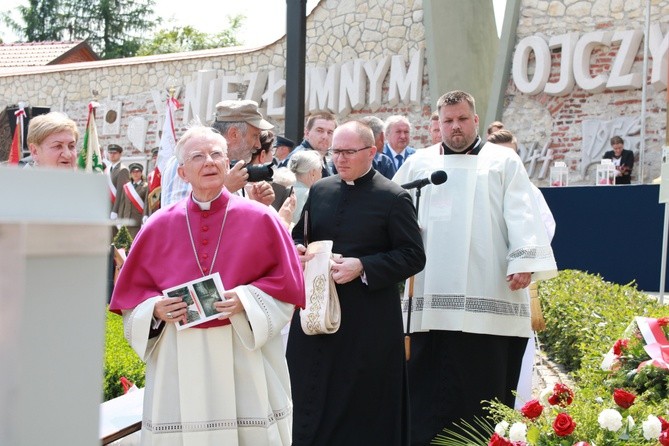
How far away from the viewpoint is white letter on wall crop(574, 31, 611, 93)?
54.1ft

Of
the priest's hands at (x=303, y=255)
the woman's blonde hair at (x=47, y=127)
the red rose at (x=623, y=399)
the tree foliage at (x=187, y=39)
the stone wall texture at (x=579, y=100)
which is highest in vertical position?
the tree foliage at (x=187, y=39)

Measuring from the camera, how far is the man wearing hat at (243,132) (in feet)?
16.9

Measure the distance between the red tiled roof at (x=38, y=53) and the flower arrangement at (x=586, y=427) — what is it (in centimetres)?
3537

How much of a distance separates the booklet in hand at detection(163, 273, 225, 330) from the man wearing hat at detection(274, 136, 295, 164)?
3.38 m

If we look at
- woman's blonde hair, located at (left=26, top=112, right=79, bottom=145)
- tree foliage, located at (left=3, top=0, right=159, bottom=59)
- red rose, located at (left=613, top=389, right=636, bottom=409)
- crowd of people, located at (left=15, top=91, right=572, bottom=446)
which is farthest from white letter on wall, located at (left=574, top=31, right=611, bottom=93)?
tree foliage, located at (left=3, top=0, right=159, bottom=59)

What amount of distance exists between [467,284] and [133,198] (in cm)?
1219

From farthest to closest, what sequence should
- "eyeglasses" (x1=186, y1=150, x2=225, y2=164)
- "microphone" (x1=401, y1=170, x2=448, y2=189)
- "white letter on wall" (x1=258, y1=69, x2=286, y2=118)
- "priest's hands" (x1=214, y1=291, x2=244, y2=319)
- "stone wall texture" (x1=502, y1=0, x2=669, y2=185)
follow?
"white letter on wall" (x1=258, y1=69, x2=286, y2=118) → "stone wall texture" (x1=502, y1=0, x2=669, y2=185) → "microphone" (x1=401, y1=170, x2=448, y2=189) → "eyeglasses" (x1=186, y1=150, x2=225, y2=164) → "priest's hands" (x1=214, y1=291, x2=244, y2=319)

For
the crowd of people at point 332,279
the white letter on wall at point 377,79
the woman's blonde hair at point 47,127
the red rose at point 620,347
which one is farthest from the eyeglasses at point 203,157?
the white letter on wall at point 377,79

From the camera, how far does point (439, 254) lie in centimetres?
612

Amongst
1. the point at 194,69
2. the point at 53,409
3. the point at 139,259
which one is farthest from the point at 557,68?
the point at 53,409

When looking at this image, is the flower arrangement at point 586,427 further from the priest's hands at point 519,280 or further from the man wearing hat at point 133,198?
the man wearing hat at point 133,198

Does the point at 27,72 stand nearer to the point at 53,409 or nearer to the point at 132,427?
the point at 132,427

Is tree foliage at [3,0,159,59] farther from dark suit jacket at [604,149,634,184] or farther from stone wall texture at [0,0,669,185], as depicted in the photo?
dark suit jacket at [604,149,634,184]

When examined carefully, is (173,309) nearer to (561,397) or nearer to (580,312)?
(561,397)
